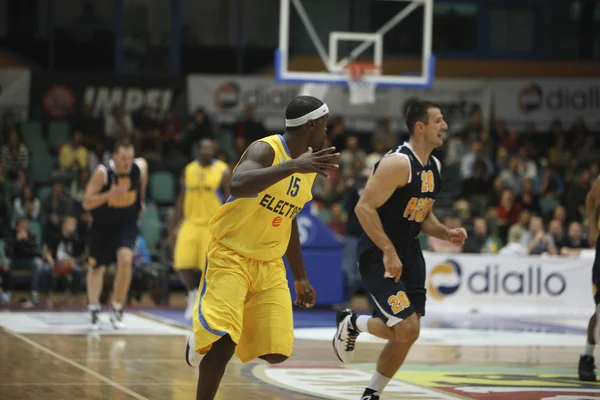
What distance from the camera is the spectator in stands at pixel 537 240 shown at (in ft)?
58.2

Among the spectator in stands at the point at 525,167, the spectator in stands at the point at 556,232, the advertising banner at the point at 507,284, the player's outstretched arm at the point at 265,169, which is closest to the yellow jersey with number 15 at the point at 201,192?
the advertising banner at the point at 507,284

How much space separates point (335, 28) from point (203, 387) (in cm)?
1471

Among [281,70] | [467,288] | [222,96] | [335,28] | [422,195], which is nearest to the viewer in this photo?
[422,195]

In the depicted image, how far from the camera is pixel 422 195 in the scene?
24.4 feet

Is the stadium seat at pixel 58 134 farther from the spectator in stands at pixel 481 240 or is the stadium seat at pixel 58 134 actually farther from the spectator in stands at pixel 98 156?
the spectator in stands at pixel 481 240

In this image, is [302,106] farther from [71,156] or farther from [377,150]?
[377,150]

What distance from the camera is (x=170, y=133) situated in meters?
22.8

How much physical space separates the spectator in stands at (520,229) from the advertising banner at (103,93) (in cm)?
858

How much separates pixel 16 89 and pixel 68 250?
7423 millimetres

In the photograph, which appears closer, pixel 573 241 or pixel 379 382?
pixel 379 382

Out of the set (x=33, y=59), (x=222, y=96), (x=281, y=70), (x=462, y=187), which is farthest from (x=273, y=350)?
(x=33, y=59)

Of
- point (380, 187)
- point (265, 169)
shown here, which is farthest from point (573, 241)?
point (265, 169)

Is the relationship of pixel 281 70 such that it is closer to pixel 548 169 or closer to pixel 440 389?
pixel 548 169

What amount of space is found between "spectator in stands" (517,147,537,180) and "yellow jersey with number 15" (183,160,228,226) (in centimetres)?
1016
